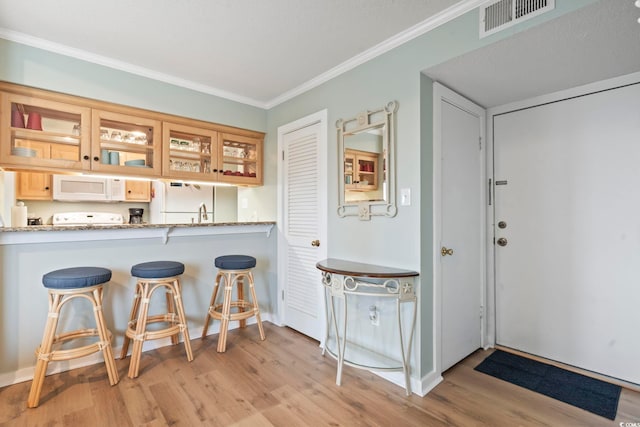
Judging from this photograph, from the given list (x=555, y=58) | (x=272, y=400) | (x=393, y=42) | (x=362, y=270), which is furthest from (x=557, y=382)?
(x=393, y=42)

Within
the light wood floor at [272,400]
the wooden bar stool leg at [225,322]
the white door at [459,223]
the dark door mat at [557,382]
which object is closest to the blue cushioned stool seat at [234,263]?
the wooden bar stool leg at [225,322]

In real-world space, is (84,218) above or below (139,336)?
above

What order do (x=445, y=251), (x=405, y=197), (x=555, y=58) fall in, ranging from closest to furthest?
(x=555, y=58)
(x=405, y=197)
(x=445, y=251)

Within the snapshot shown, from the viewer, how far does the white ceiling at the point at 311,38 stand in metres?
1.74

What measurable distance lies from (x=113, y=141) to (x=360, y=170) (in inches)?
80.8

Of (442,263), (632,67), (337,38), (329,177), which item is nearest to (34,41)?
(337,38)

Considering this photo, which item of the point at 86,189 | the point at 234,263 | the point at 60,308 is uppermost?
the point at 86,189

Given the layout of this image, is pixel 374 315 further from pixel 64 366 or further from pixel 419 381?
pixel 64 366

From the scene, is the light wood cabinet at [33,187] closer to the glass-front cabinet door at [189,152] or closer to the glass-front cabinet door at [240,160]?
the glass-front cabinet door at [189,152]

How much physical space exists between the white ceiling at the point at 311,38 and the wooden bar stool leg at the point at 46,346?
1.75 metres

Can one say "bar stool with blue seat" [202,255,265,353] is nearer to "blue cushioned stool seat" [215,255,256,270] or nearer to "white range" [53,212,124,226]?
"blue cushioned stool seat" [215,255,256,270]

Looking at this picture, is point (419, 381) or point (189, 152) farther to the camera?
point (189, 152)

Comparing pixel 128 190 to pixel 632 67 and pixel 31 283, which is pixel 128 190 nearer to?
pixel 31 283

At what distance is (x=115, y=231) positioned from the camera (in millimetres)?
2453
